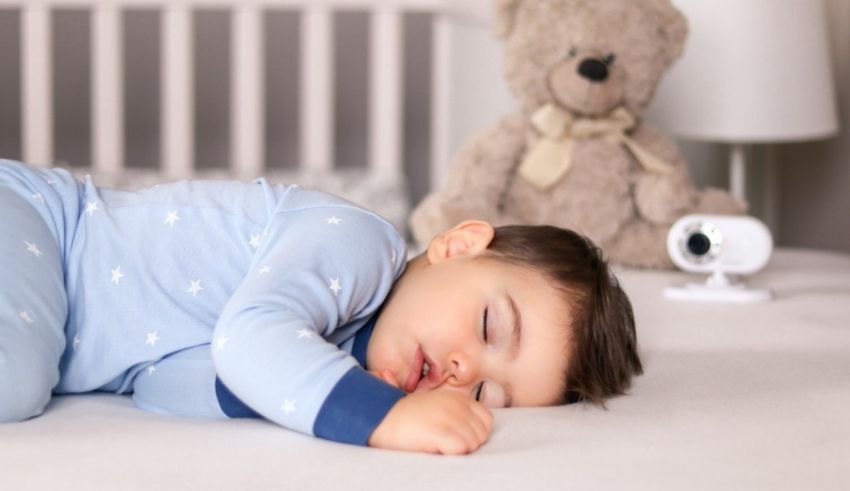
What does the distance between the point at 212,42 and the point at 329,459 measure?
2125 mm

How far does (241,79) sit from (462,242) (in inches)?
57.3

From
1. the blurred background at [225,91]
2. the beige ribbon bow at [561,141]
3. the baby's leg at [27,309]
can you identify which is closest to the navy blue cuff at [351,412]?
the baby's leg at [27,309]

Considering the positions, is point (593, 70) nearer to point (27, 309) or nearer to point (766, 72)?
point (766, 72)

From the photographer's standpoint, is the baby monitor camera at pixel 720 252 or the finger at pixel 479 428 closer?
the finger at pixel 479 428

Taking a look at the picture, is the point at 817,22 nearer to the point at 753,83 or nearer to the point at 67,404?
the point at 753,83

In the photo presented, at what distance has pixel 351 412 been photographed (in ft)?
2.52

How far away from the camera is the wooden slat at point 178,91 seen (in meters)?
2.30

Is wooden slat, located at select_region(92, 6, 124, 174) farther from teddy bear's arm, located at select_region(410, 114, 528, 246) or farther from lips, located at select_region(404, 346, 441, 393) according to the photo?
lips, located at select_region(404, 346, 441, 393)

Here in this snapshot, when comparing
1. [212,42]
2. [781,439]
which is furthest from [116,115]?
[781,439]

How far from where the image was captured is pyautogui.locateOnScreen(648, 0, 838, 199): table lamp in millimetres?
1950

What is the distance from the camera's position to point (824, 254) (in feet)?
6.21

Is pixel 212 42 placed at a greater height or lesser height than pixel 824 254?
greater

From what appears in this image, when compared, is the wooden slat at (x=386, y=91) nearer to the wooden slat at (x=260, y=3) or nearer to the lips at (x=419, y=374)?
the wooden slat at (x=260, y=3)

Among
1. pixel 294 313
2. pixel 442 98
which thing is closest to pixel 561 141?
pixel 442 98
